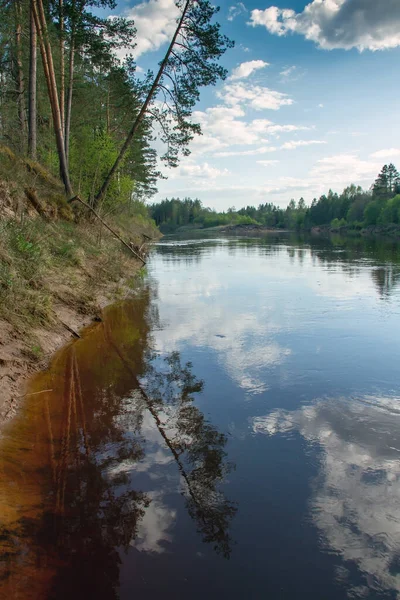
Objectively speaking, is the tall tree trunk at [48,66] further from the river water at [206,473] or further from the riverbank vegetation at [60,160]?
the river water at [206,473]

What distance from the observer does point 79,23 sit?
15.9 m

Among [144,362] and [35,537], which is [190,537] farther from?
[144,362]

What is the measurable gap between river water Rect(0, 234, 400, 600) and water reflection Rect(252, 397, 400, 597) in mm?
18

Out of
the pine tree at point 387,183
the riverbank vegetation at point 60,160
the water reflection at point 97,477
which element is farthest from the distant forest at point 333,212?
the water reflection at point 97,477

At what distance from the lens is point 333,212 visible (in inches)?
5290

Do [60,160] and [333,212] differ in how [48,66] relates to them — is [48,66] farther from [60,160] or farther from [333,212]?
[333,212]

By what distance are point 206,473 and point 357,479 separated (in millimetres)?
1658

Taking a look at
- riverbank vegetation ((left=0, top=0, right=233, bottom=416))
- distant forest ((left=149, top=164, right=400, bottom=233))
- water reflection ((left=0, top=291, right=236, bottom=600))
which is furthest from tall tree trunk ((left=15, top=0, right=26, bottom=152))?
distant forest ((left=149, top=164, right=400, bottom=233))

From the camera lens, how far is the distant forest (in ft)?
319

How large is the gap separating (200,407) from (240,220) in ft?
599

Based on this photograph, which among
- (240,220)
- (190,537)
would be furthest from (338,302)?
(240,220)

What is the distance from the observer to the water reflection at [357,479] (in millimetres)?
3373

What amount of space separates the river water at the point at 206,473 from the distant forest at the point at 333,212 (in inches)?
3537

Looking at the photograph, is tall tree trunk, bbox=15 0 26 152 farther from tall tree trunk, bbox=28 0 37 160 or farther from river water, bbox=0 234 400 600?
river water, bbox=0 234 400 600
